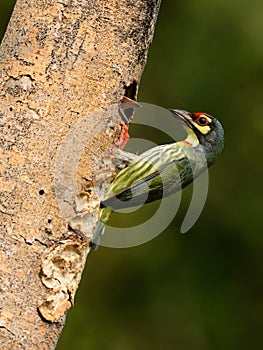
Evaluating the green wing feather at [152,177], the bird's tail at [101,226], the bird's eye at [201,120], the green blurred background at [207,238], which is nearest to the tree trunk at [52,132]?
the bird's tail at [101,226]

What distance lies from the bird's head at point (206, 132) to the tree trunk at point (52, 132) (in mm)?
845

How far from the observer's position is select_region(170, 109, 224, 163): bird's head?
362cm

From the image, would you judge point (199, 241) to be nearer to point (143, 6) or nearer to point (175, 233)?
point (175, 233)

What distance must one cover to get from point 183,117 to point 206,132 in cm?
16

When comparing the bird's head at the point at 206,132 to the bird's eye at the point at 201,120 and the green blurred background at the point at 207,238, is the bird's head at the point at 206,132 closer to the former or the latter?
the bird's eye at the point at 201,120

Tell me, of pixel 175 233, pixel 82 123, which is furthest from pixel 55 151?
pixel 175 233

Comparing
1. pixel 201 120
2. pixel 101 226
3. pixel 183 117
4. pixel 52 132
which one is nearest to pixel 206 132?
pixel 201 120

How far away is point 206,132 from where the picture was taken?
3.63m

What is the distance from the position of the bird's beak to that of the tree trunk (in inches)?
34.5

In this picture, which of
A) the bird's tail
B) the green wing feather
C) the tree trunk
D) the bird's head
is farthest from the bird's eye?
the tree trunk

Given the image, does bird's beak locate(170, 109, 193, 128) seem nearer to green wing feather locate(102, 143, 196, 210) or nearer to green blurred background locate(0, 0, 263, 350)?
green wing feather locate(102, 143, 196, 210)

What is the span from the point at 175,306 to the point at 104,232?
376 centimetres

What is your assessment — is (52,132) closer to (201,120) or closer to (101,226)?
(101,226)

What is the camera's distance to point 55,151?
2.58m
